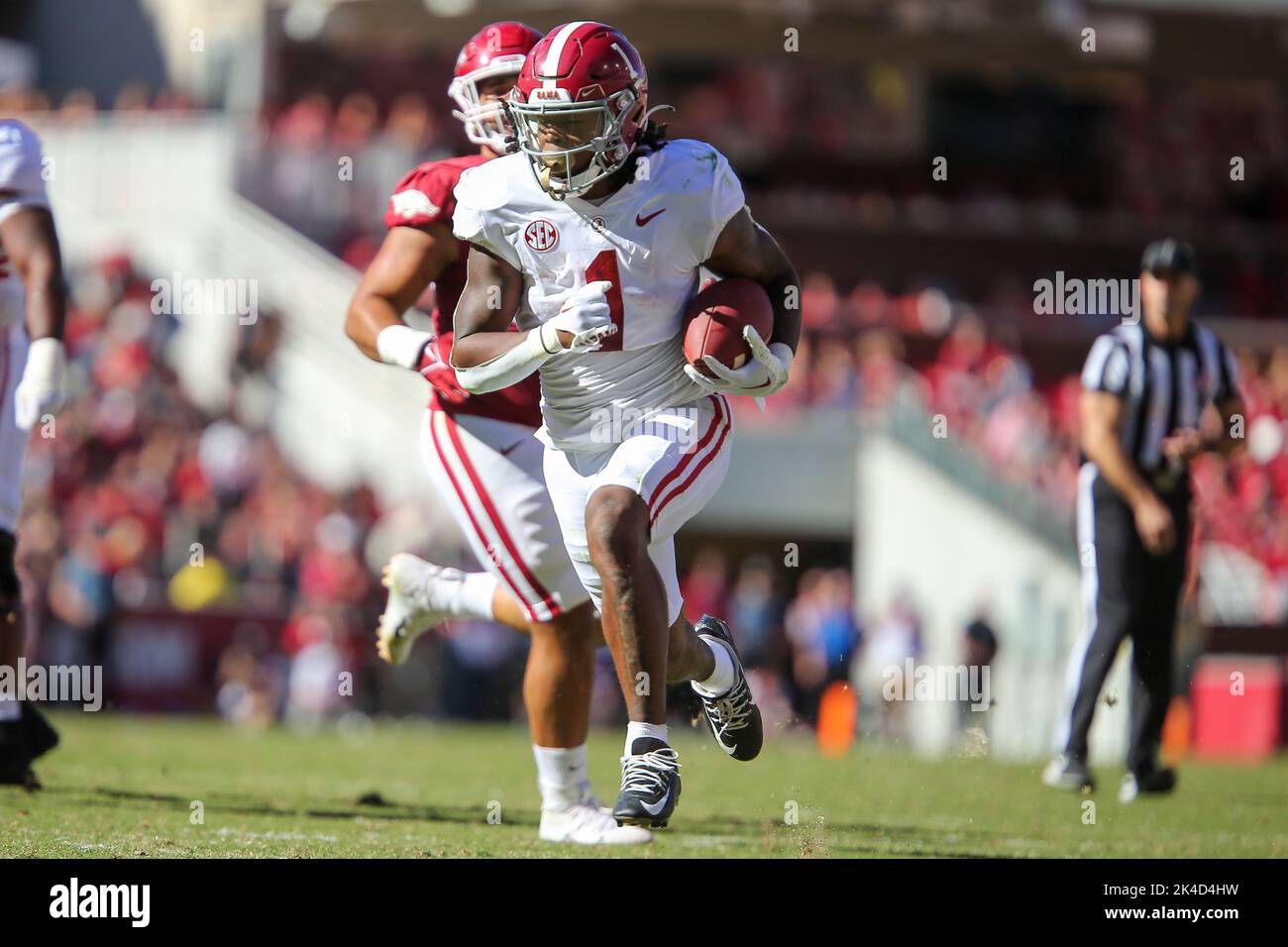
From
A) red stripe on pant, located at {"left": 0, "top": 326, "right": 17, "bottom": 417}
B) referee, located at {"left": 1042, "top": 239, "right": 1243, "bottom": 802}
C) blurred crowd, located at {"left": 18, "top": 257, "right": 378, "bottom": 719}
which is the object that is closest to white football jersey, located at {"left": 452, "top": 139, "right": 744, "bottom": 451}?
red stripe on pant, located at {"left": 0, "top": 326, "right": 17, "bottom": 417}

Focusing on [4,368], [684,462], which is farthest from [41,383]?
[684,462]

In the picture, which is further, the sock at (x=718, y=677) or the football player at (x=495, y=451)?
the football player at (x=495, y=451)

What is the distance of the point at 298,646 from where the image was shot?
1318cm

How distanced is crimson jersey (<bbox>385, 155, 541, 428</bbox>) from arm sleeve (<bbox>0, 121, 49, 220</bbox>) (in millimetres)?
1131

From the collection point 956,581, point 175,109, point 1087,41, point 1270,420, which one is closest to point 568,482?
point 956,581

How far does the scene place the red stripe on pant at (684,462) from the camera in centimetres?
486

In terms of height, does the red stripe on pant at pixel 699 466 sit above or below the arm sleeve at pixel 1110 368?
below

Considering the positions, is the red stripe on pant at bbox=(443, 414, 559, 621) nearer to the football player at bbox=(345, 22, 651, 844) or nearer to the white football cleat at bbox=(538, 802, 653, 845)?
the football player at bbox=(345, 22, 651, 844)

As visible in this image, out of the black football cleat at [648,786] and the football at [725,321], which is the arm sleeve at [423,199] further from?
the black football cleat at [648,786]

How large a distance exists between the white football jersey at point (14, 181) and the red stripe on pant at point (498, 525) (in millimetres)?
1446

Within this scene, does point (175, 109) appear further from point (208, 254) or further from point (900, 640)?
point (900, 640)

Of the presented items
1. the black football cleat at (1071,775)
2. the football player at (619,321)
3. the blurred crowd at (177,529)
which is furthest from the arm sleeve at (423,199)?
the blurred crowd at (177,529)

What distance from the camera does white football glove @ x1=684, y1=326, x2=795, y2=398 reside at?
15.8 ft
